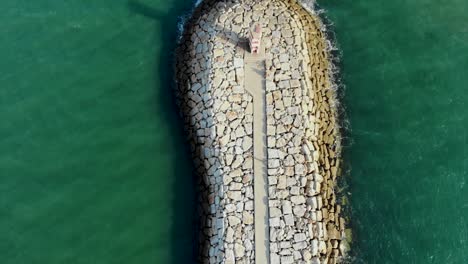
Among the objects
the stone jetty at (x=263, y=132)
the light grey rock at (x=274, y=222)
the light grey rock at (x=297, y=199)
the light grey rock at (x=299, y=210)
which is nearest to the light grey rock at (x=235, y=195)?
the stone jetty at (x=263, y=132)

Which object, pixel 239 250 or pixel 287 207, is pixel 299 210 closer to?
pixel 287 207

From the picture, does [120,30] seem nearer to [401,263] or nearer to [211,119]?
[211,119]

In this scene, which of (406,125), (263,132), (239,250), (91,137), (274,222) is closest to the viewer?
(239,250)

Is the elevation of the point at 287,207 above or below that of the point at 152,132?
below

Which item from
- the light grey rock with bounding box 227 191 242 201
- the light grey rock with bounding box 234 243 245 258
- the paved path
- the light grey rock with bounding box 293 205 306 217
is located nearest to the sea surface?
the light grey rock with bounding box 227 191 242 201

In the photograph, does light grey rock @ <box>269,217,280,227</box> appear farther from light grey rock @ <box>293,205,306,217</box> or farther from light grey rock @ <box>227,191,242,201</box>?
light grey rock @ <box>227,191,242,201</box>

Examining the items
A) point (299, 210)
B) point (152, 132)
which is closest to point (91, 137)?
point (152, 132)
